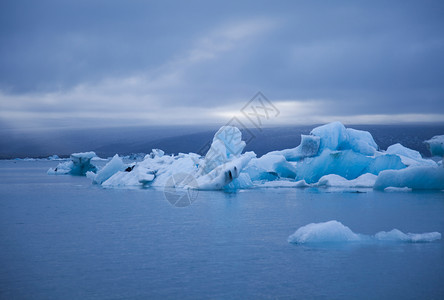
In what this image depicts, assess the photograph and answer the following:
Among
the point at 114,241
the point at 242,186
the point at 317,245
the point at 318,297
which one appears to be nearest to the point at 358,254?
the point at 317,245

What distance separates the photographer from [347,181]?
15211 mm

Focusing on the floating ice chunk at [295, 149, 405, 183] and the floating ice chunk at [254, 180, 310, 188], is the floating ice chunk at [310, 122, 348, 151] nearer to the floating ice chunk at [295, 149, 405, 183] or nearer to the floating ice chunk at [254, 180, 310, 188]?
the floating ice chunk at [295, 149, 405, 183]

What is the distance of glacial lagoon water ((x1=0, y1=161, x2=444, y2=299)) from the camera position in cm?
433

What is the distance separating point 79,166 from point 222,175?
14320mm

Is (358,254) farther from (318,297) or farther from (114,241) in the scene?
(114,241)

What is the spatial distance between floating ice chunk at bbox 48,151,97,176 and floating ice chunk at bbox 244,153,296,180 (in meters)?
9.55

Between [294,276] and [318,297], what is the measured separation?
2.09 feet

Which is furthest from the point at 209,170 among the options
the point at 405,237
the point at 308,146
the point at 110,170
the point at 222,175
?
the point at 405,237

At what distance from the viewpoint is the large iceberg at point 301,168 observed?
13609mm

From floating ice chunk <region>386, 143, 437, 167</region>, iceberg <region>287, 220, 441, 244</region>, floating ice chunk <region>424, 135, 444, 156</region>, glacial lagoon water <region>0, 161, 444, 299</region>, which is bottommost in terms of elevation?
glacial lagoon water <region>0, 161, 444, 299</region>

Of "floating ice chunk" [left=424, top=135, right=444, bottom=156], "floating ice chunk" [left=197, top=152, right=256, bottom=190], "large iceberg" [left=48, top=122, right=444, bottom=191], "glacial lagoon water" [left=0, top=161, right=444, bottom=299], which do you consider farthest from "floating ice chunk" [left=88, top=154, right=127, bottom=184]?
"floating ice chunk" [left=424, top=135, right=444, bottom=156]

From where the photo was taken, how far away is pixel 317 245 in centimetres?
603

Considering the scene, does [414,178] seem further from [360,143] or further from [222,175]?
[222,175]

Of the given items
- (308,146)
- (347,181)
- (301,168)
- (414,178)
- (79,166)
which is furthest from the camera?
(79,166)
